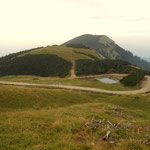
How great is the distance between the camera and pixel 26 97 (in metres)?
21.6

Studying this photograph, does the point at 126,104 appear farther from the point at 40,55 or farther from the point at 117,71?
the point at 40,55

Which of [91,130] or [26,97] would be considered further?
[26,97]

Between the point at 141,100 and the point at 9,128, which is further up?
the point at 9,128

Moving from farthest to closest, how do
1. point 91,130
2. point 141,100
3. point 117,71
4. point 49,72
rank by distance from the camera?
1. point 49,72
2. point 117,71
3. point 141,100
4. point 91,130

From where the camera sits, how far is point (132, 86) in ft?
169

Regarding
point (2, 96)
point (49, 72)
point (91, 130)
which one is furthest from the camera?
point (49, 72)

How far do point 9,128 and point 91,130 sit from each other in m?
5.56

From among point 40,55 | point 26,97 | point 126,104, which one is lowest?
point 126,104

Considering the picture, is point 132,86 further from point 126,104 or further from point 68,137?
point 68,137

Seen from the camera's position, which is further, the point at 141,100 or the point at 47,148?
the point at 141,100

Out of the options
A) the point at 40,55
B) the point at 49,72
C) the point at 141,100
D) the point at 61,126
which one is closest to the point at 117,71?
the point at 141,100

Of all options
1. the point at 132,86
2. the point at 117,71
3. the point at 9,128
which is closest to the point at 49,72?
the point at 117,71

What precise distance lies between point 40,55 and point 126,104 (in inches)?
4752

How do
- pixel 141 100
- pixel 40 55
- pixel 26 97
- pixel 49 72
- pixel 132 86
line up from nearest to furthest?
pixel 26 97, pixel 141 100, pixel 132 86, pixel 49 72, pixel 40 55
